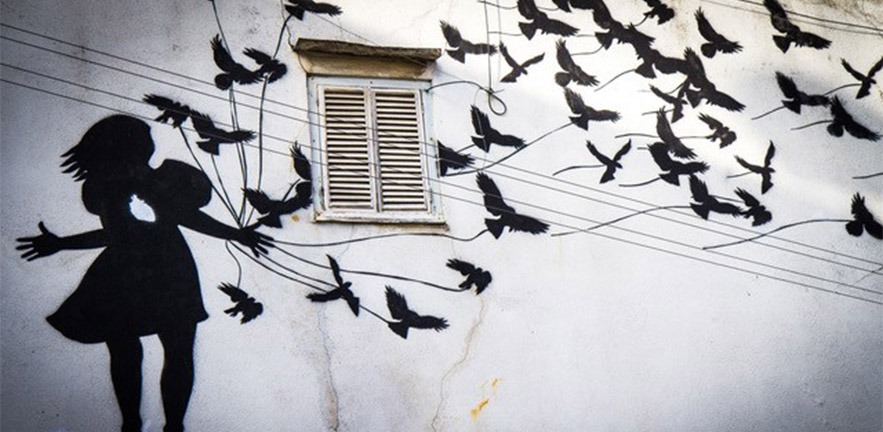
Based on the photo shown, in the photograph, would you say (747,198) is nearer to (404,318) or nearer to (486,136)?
(486,136)

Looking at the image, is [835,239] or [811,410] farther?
[835,239]

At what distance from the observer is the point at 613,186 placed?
786 centimetres

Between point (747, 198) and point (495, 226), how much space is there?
2090mm

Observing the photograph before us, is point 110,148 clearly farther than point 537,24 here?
No

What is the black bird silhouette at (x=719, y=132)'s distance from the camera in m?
8.25

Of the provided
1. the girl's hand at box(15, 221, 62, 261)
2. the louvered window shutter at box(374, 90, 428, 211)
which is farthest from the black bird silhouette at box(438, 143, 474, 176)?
the girl's hand at box(15, 221, 62, 261)

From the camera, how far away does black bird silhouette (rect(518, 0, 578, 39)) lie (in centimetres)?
816

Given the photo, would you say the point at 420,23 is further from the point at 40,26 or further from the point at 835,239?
the point at 835,239

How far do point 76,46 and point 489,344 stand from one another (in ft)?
11.3

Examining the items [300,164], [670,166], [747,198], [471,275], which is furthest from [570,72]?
[300,164]

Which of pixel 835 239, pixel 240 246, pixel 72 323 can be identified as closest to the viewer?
pixel 72 323

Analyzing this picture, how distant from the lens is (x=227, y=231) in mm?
6953

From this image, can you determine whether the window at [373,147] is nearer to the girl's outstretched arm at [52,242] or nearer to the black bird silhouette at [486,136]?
the black bird silhouette at [486,136]

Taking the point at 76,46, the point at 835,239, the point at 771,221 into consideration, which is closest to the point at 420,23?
the point at 76,46
